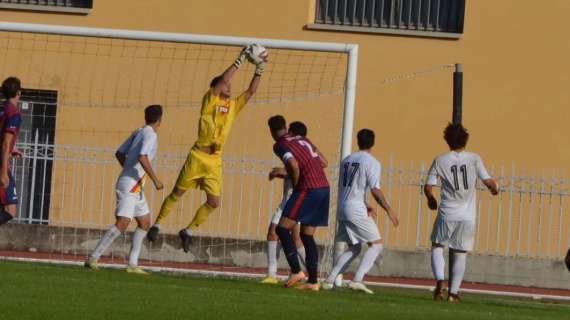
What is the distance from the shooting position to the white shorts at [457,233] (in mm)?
16828

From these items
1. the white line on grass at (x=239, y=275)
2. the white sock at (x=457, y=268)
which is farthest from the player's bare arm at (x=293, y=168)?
the white line on grass at (x=239, y=275)

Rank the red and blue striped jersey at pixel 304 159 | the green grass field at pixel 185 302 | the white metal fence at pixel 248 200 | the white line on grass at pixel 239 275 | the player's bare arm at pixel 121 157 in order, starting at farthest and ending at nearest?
the white metal fence at pixel 248 200 → the white line on grass at pixel 239 275 → the player's bare arm at pixel 121 157 → the red and blue striped jersey at pixel 304 159 → the green grass field at pixel 185 302

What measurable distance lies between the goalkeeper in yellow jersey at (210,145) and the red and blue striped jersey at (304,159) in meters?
0.90

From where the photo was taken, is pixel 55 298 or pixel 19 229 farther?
pixel 19 229

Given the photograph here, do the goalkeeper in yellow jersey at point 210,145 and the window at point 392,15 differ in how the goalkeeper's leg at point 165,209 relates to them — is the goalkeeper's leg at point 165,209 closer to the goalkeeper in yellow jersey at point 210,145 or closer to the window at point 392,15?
the goalkeeper in yellow jersey at point 210,145

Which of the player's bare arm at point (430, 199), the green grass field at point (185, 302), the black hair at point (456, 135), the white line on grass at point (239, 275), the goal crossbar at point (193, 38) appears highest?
the goal crossbar at point (193, 38)

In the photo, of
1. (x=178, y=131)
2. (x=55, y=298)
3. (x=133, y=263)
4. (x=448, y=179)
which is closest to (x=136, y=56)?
(x=178, y=131)

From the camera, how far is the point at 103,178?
2503 centimetres

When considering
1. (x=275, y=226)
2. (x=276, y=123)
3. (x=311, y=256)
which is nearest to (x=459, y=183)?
(x=311, y=256)

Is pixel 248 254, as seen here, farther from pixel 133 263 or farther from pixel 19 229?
pixel 133 263

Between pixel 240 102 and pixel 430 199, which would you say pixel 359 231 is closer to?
pixel 430 199

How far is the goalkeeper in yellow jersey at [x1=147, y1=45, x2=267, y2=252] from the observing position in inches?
695

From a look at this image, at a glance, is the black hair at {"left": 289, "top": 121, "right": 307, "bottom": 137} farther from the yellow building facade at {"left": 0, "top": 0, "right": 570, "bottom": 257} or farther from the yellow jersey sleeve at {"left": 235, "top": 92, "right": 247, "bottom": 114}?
the yellow building facade at {"left": 0, "top": 0, "right": 570, "bottom": 257}

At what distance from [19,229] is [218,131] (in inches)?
278
